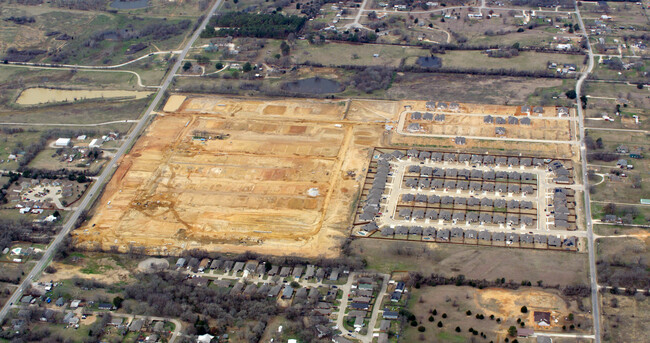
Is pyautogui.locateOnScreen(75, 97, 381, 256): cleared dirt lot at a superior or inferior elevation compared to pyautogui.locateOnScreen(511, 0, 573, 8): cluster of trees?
inferior

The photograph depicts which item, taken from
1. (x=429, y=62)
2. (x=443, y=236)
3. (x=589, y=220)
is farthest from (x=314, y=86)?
(x=589, y=220)

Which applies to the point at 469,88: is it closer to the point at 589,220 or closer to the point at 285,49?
the point at 285,49

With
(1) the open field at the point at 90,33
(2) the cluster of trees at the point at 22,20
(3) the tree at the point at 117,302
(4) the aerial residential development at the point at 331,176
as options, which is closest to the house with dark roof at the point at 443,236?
(4) the aerial residential development at the point at 331,176

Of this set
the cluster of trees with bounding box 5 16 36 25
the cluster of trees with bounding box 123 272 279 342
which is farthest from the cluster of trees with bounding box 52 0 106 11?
the cluster of trees with bounding box 123 272 279 342

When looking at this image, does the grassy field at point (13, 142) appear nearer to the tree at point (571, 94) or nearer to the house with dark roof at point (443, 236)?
the house with dark roof at point (443, 236)

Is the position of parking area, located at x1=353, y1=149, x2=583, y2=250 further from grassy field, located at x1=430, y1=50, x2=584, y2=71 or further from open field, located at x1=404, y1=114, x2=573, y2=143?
grassy field, located at x1=430, y1=50, x2=584, y2=71
